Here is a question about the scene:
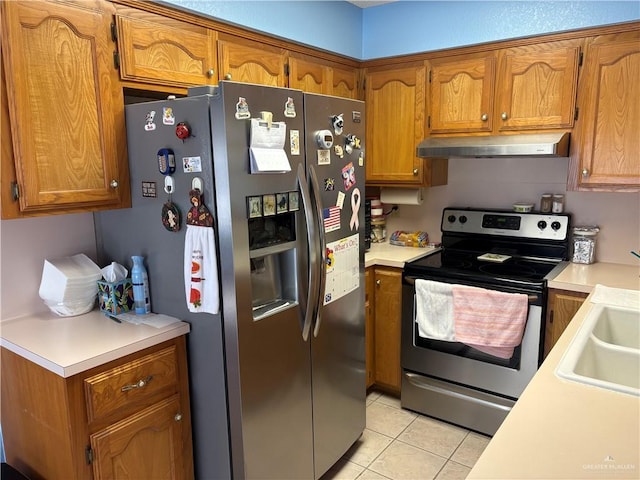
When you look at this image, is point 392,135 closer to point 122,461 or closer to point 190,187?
point 190,187

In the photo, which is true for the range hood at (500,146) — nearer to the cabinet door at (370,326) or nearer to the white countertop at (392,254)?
the white countertop at (392,254)

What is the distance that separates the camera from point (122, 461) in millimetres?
1640

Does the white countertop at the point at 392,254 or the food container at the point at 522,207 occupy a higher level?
the food container at the point at 522,207

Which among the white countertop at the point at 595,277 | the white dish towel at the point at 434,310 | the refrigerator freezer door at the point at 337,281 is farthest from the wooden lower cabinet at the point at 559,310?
the refrigerator freezer door at the point at 337,281

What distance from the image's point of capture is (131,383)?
1.63 meters

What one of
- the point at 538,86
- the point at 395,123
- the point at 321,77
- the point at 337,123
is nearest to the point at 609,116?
the point at 538,86

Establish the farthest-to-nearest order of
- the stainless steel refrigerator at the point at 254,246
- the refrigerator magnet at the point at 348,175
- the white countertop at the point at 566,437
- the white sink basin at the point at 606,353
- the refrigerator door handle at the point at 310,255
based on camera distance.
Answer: the refrigerator magnet at the point at 348,175 < the refrigerator door handle at the point at 310,255 < the stainless steel refrigerator at the point at 254,246 < the white sink basin at the point at 606,353 < the white countertop at the point at 566,437

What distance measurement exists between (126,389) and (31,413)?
381 millimetres

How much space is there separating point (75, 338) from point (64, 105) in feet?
2.68

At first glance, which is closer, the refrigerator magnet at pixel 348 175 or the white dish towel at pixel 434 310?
the refrigerator magnet at pixel 348 175

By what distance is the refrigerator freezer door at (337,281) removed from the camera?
76.9 inches

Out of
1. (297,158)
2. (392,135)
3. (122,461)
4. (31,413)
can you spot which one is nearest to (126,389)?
(122,461)

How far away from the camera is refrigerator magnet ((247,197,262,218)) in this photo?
163 centimetres

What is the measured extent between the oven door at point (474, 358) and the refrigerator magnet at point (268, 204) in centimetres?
119
